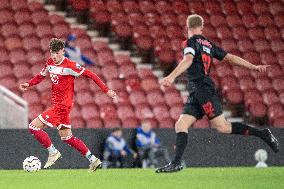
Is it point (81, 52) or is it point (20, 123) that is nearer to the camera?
point (20, 123)

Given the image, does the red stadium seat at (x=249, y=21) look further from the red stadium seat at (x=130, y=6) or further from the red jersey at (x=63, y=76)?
the red jersey at (x=63, y=76)

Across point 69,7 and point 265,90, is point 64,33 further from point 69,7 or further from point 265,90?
point 265,90

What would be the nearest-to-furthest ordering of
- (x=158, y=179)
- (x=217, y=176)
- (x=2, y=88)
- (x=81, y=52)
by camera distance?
1. (x=158, y=179)
2. (x=217, y=176)
3. (x=2, y=88)
4. (x=81, y=52)

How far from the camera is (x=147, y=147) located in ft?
45.3

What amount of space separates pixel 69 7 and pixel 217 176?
8.82 m

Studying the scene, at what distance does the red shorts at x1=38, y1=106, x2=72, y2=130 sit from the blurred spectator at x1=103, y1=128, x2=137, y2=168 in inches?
145

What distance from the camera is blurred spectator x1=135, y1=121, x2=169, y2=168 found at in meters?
13.8

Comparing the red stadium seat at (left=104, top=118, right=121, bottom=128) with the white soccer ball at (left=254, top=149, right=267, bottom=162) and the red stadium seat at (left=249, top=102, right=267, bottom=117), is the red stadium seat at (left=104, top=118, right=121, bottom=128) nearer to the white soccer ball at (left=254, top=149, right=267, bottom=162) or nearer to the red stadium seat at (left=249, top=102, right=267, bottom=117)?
the white soccer ball at (left=254, top=149, right=267, bottom=162)

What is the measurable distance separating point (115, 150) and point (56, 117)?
3.93m

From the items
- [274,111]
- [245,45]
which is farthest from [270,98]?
[245,45]

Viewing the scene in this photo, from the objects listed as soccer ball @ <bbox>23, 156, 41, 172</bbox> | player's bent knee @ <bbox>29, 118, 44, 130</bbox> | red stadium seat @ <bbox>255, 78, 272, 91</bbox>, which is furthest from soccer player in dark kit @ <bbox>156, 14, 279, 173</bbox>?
red stadium seat @ <bbox>255, 78, 272, 91</bbox>

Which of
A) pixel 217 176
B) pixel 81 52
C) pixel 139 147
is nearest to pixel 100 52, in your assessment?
pixel 81 52

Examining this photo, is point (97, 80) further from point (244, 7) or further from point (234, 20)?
point (244, 7)

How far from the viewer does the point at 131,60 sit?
54.8ft
